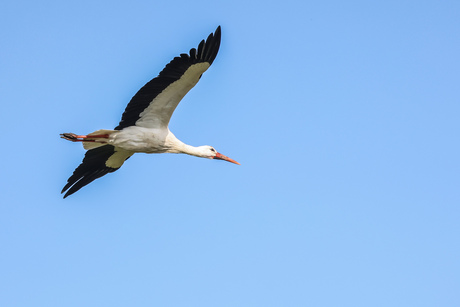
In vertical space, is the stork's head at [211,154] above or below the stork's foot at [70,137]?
above

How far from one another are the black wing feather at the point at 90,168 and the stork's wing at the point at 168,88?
1.05 metres

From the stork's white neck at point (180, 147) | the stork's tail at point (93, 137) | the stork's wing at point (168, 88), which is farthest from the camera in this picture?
the stork's white neck at point (180, 147)

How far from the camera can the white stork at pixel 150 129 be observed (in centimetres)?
1345

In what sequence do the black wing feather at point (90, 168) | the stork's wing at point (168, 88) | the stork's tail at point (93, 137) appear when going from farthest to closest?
1. the black wing feather at point (90, 168)
2. the stork's tail at point (93, 137)
3. the stork's wing at point (168, 88)

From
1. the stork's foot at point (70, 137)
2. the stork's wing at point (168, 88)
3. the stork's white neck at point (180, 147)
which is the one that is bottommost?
the stork's foot at point (70, 137)

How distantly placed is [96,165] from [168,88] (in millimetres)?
2828

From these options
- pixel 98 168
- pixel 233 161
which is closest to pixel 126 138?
pixel 98 168

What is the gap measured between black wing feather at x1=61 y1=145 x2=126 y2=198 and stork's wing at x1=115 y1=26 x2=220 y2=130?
1047mm

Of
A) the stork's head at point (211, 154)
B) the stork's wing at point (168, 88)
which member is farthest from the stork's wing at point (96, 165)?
the stork's head at point (211, 154)

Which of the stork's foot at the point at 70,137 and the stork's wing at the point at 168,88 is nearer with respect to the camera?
the stork's wing at the point at 168,88

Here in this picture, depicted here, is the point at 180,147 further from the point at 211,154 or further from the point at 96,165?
the point at 96,165

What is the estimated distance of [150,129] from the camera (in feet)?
47.8

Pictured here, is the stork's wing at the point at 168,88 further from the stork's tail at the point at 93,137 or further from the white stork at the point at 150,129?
the stork's tail at the point at 93,137

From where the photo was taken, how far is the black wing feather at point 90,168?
604 inches
